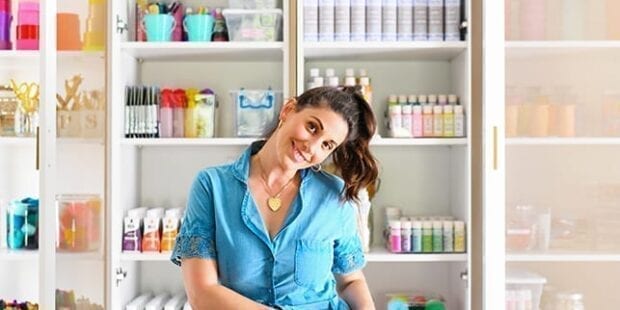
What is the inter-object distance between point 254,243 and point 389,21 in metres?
1.32

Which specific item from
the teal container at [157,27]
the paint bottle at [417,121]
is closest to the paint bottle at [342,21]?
the paint bottle at [417,121]

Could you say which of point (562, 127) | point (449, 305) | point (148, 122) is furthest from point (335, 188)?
point (449, 305)

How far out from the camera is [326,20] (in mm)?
2736

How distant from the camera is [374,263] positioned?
3057 mm

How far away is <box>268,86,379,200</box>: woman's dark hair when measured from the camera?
5.51ft

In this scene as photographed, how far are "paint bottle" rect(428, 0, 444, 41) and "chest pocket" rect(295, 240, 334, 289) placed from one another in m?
1.25

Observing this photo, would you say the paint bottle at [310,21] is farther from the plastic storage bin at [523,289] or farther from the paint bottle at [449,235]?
the plastic storage bin at [523,289]

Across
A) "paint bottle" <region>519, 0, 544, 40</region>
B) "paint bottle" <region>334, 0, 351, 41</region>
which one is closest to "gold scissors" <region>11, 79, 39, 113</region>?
"paint bottle" <region>334, 0, 351, 41</region>

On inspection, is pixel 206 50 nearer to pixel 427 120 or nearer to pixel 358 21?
pixel 358 21

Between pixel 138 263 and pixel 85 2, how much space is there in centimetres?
104

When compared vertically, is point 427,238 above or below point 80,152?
below

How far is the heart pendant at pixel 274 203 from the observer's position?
172 centimetres

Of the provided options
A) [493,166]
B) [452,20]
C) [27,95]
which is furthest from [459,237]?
[27,95]

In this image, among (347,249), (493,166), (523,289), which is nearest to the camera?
(347,249)
